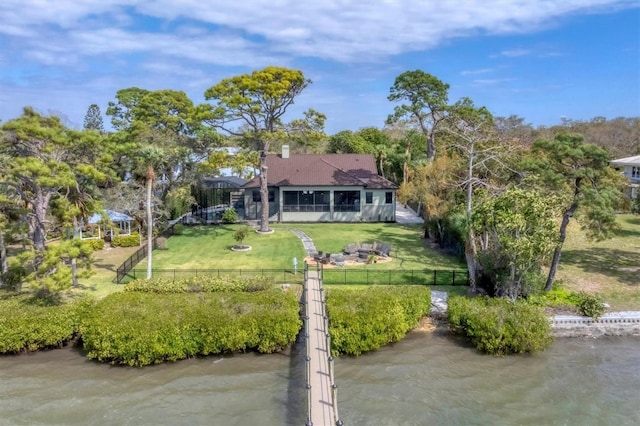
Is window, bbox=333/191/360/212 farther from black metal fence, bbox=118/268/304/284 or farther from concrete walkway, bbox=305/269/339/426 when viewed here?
concrete walkway, bbox=305/269/339/426

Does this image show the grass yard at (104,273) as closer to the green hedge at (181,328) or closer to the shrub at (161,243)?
the shrub at (161,243)

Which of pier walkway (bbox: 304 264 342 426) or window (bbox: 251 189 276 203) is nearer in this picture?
pier walkway (bbox: 304 264 342 426)

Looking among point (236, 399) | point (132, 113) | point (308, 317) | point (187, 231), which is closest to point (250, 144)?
point (187, 231)

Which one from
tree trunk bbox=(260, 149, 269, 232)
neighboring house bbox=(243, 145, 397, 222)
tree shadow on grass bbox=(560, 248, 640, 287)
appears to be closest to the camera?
tree shadow on grass bbox=(560, 248, 640, 287)

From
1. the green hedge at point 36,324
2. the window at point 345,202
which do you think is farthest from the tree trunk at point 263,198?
the green hedge at point 36,324

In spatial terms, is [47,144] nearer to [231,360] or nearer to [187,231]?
[231,360]

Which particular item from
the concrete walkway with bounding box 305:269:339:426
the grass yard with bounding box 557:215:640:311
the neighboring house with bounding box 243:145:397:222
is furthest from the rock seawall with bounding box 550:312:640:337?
the neighboring house with bounding box 243:145:397:222

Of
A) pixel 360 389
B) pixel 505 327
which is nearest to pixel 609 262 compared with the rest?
pixel 505 327
